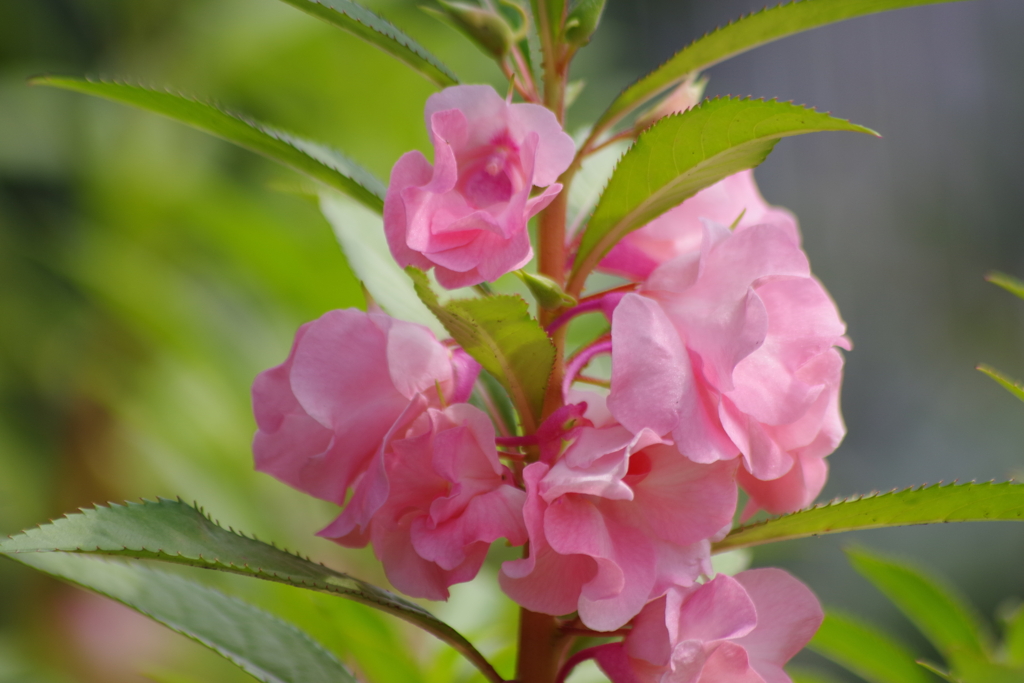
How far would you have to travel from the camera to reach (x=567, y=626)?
17.9 inches

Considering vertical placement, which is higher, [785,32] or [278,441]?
[785,32]

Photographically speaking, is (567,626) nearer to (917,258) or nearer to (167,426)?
(167,426)

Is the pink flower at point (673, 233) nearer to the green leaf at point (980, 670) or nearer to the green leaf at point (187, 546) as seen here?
the green leaf at point (187, 546)

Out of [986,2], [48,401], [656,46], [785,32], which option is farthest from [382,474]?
[986,2]

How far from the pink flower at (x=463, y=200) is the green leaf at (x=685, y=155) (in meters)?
0.06

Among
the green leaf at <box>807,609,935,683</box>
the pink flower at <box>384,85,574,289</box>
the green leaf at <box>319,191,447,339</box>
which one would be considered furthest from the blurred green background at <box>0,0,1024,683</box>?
the pink flower at <box>384,85,574,289</box>

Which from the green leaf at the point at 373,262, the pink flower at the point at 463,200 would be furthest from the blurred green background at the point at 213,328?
the pink flower at the point at 463,200

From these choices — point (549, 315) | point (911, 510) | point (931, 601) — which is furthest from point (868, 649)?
point (549, 315)

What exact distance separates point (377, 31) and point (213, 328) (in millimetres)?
1213

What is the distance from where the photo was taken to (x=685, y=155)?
1.41ft

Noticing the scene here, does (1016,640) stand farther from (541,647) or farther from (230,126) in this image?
(230,126)

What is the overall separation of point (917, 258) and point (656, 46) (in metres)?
1.47

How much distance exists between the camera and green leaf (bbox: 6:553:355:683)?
1.51ft

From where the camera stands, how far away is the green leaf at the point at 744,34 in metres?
0.44
